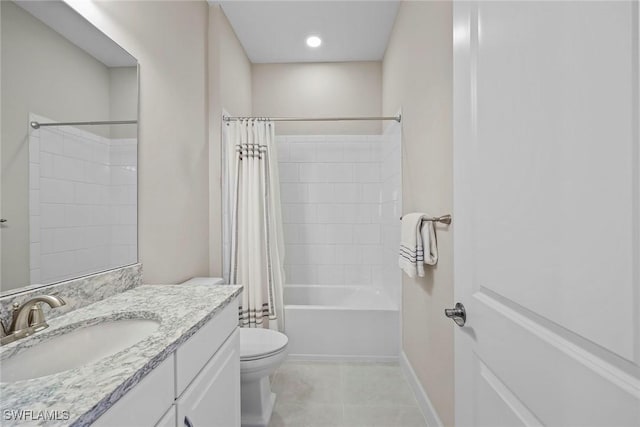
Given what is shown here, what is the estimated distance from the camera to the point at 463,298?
0.90 metres

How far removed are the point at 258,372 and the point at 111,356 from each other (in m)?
1.07

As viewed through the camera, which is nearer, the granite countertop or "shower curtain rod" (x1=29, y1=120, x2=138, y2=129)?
the granite countertop

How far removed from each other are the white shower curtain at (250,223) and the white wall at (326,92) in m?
0.94

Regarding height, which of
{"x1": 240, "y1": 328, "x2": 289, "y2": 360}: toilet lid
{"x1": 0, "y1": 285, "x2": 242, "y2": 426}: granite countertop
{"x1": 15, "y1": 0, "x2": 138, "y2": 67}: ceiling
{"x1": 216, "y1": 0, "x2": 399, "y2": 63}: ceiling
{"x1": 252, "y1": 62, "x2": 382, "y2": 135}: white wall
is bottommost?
{"x1": 240, "y1": 328, "x2": 289, "y2": 360}: toilet lid

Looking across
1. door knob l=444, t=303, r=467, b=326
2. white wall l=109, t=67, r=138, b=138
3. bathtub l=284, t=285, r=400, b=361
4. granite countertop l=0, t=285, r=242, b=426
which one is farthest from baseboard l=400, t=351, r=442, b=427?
white wall l=109, t=67, r=138, b=138

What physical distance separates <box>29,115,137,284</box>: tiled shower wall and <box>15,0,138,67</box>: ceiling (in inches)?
12.8

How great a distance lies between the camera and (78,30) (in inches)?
43.8

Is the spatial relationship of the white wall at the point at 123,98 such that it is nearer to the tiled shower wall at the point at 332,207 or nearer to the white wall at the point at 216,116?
the white wall at the point at 216,116

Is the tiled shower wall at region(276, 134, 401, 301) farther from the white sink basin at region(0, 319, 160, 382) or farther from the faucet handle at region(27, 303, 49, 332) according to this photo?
the faucet handle at region(27, 303, 49, 332)

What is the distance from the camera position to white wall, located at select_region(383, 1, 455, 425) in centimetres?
140

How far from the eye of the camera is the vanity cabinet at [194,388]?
65 cm

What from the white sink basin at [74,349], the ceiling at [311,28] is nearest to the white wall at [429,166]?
the ceiling at [311,28]

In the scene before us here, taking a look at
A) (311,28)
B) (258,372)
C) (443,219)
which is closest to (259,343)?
(258,372)

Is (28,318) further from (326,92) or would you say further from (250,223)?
(326,92)
